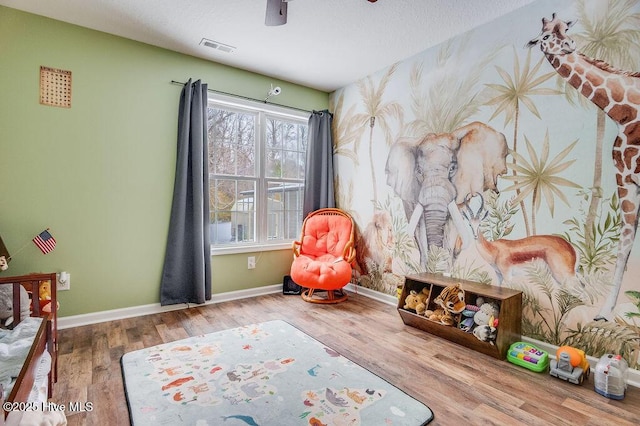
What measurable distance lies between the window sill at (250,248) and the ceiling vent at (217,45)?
6.68 ft

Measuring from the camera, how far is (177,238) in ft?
10.7

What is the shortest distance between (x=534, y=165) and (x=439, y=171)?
81cm

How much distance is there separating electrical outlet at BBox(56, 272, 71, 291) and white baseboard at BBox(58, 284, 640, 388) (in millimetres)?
257

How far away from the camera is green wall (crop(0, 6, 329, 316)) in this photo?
263 centimetres

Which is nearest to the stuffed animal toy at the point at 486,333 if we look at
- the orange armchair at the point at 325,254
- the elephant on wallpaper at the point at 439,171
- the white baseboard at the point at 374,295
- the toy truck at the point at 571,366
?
the toy truck at the point at 571,366

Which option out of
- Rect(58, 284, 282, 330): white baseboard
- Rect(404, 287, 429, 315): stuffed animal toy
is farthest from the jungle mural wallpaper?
Rect(58, 284, 282, 330): white baseboard

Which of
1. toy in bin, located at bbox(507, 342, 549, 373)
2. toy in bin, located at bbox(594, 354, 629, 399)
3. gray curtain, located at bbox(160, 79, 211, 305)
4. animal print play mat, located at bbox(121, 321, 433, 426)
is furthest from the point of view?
gray curtain, located at bbox(160, 79, 211, 305)

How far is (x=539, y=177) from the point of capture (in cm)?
247

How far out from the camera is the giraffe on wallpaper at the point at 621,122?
2.04m

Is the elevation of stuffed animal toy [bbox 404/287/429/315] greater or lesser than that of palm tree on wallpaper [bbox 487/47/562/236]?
lesser

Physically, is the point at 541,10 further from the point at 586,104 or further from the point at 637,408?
the point at 637,408

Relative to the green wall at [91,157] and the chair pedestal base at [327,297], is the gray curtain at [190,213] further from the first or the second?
the chair pedestal base at [327,297]

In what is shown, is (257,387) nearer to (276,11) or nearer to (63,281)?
(63,281)

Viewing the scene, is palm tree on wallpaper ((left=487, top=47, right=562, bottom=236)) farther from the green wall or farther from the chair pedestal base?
the green wall
